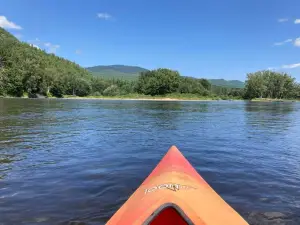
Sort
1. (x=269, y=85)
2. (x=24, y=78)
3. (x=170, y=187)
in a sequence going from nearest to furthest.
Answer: (x=170, y=187), (x=24, y=78), (x=269, y=85)

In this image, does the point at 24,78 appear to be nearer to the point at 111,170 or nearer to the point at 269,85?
the point at 269,85

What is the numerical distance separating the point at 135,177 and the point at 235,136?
998cm

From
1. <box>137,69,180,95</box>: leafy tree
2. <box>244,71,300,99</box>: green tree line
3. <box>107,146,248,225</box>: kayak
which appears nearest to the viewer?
<box>107,146,248,225</box>: kayak

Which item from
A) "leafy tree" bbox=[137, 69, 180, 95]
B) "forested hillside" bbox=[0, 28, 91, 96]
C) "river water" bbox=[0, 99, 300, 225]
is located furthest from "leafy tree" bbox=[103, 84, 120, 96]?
"river water" bbox=[0, 99, 300, 225]

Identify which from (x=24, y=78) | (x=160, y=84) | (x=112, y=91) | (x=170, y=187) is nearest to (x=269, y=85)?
(x=160, y=84)

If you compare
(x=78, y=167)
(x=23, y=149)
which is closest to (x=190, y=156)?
(x=78, y=167)

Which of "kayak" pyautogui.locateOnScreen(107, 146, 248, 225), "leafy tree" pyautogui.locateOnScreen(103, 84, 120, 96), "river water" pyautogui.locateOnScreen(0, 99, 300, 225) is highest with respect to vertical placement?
"leafy tree" pyautogui.locateOnScreen(103, 84, 120, 96)

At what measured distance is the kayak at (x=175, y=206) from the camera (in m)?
3.32

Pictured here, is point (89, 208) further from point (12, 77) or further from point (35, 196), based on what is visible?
point (12, 77)

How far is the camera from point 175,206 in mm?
3227

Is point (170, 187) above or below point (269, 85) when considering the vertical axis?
below

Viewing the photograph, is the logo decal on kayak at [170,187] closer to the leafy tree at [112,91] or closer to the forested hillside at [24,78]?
the forested hillside at [24,78]

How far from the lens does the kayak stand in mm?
3318

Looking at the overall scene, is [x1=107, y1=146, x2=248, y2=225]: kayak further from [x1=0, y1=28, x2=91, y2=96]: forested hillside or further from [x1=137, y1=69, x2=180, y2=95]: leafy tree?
[x1=137, y1=69, x2=180, y2=95]: leafy tree
